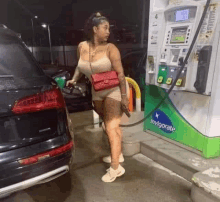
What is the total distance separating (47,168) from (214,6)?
7.30 feet

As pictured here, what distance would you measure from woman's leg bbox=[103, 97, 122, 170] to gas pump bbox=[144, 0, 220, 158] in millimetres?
840

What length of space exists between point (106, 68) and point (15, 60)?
34.8 inches

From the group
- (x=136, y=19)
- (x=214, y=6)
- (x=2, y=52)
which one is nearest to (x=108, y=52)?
(x=2, y=52)

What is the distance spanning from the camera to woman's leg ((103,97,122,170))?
2.43 metres

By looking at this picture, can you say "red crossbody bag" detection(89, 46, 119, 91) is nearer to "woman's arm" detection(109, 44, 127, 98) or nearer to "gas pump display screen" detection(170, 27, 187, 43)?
"woman's arm" detection(109, 44, 127, 98)

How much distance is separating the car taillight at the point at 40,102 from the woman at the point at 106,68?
659 mm

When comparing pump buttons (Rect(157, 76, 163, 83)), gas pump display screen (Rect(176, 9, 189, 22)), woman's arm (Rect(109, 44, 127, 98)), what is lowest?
pump buttons (Rect(157, 76, 163, 83))

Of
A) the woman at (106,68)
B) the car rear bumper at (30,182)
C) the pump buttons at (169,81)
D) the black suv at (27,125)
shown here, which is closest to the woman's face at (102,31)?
the woman at (106,68)

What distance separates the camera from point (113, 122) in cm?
249

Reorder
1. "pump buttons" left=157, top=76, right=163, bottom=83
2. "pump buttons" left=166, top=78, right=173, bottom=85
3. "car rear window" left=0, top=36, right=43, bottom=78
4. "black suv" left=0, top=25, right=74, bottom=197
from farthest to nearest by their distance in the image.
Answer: "pump buttons" left=157, top=76, right=163, bottom=83
"pump buttons" left=166, top=78, right=173, bottom=85
"car rear window" left=0, top=36, right=43, bottom=78
"black suv" left=0, top=25, right=74, bottom=197

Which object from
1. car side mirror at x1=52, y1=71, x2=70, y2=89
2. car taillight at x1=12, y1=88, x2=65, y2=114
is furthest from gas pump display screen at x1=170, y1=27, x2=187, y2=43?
car taillight at x1=12, y1=88, x2=65, y2=114

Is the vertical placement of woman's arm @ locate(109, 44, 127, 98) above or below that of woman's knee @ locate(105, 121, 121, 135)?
above

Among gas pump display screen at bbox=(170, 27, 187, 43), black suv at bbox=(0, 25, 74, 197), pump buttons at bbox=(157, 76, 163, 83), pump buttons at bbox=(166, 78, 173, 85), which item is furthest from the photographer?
pump buttons at bbox=(157, 76, 163, 83)

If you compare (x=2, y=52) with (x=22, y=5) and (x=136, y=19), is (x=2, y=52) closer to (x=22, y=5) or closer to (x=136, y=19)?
(x=136, y=19)
